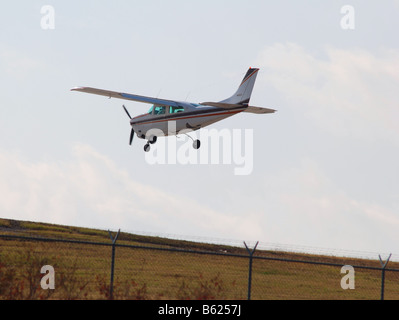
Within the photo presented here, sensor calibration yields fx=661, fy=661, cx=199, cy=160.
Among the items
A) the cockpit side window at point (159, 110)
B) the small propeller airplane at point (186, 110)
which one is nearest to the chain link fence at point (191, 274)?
the small propeller airplane at point (186, 110)

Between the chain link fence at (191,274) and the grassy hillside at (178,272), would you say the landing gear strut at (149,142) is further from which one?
the chain link fence at (191,274)

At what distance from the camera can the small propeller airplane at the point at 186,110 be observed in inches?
1518

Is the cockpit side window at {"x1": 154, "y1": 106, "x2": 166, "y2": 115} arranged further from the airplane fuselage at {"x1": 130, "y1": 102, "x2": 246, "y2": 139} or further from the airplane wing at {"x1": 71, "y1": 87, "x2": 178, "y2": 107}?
the airplane wing at {"x1": 71, "y1": 87, "x2": 178, "y2": 107}

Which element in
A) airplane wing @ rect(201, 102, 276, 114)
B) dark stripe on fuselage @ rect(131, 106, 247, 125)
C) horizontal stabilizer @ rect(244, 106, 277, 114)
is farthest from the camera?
horizontal stabilizer @ rect(244, 106, 277, 114)

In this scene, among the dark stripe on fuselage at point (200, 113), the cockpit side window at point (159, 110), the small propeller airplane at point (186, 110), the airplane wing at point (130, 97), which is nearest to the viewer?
the dark stripe on fuselage at point (200, 113)

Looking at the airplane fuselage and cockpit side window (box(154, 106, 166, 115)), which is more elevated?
cockpit side window (box(154, 106, 166, 115))

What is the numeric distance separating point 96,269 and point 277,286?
7.99m

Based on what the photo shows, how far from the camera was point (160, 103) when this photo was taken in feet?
132

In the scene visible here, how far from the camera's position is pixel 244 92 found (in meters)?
39.1

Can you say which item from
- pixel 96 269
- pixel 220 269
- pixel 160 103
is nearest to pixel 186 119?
pixel 160 103

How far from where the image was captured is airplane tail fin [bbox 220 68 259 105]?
1537 inches

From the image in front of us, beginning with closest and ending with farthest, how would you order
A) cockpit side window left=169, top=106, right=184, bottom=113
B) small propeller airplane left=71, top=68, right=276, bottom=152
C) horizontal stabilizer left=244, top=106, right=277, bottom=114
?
small propeller airplane left=71, top=68, right=276, bottom=152 < cockpit side window left=169, top=106, right=184, bottom=113 < horizontal stabilizer left=244, top=106, right=277, bottom=114

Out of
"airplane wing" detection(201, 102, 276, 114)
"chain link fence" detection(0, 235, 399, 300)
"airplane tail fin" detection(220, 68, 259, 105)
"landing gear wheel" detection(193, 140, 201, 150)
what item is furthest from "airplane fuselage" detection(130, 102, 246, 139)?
"chain link fence" detection(0, 235, 399, 300)
